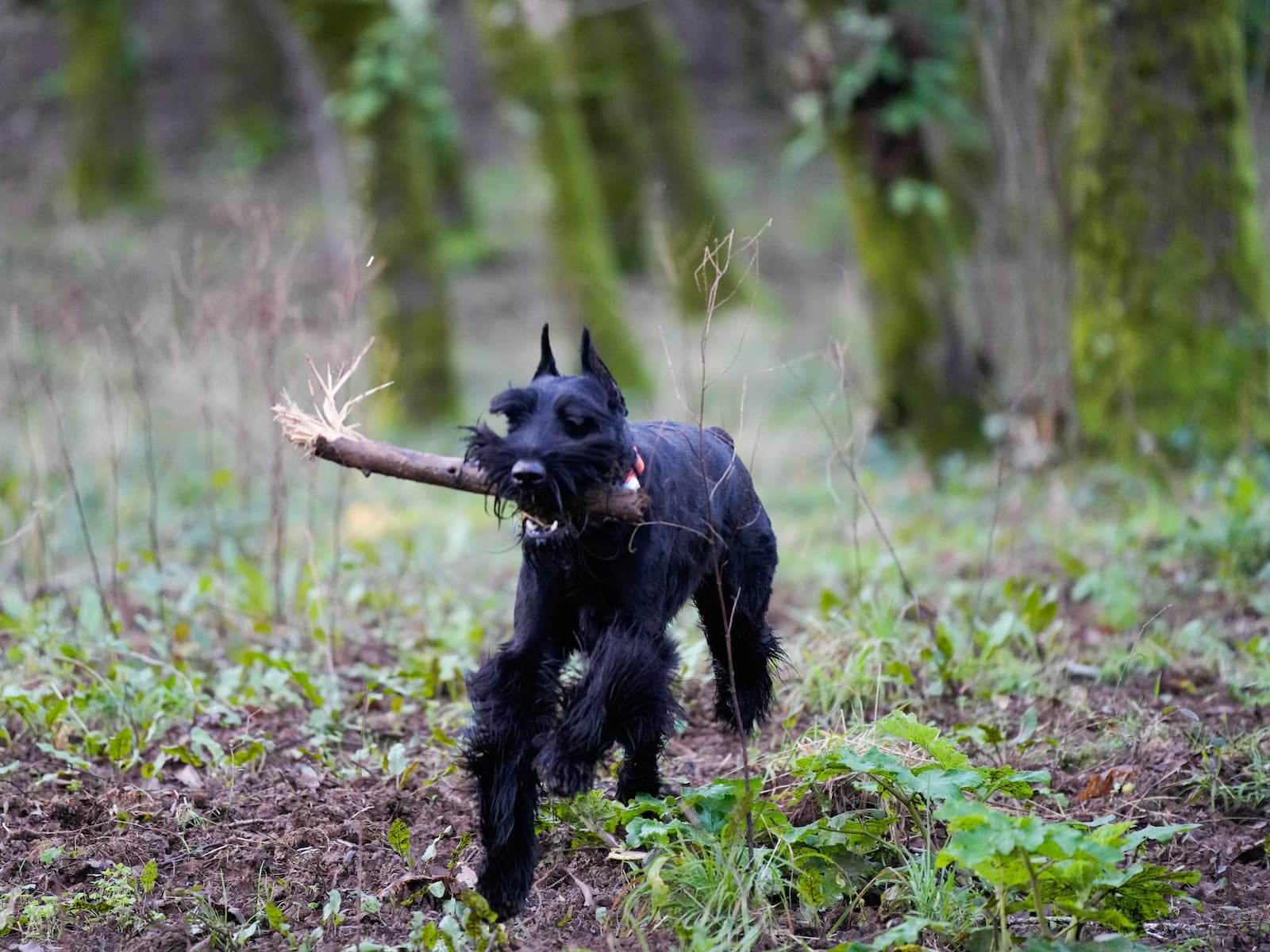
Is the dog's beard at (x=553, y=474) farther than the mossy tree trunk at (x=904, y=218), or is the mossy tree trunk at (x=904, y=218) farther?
the mossy tree trunk at (x=904, y=218)

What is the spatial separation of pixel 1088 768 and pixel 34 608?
184 inches

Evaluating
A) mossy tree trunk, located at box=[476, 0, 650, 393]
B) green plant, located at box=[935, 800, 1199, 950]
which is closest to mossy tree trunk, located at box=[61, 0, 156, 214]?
mossy tree trunk, located at box=[476, 0, 650, 393]

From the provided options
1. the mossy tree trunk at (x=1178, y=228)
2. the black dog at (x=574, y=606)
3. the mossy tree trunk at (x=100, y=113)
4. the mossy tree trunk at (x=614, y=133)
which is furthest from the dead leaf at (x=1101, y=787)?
the mossy tree trunk at (x=100, y=113)

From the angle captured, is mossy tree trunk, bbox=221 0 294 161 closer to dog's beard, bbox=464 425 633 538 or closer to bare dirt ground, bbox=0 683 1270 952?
bare dirt ground, bbox=0 683 1270 952

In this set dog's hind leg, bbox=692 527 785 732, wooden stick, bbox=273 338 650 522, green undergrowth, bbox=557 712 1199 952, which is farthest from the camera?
dog's hind leg, bbox=692 527 785 732

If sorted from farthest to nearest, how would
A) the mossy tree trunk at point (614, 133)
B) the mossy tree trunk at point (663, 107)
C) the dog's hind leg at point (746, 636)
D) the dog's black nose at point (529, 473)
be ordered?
the mossy tree trunk at point (663, 107)
the mossy tree trunk at point (614, 133)
the dog's hind leg at point (746, 636)
the dog's black nose at point (529, 473)

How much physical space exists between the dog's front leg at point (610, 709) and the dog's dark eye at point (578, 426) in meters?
0.60

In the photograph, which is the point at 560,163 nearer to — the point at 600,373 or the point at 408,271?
the point at 408,271

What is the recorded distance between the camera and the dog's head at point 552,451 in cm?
366

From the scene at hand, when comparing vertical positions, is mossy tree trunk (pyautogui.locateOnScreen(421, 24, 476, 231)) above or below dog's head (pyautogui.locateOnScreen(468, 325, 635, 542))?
above

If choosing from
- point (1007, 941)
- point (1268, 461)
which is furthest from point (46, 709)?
point (1268, 461)

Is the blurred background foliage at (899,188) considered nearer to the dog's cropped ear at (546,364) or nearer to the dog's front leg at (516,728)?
the dog's cropped ear at (546,364)

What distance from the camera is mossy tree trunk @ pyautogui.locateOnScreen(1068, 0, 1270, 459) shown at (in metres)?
8.39

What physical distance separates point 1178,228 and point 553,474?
6.36 metres
